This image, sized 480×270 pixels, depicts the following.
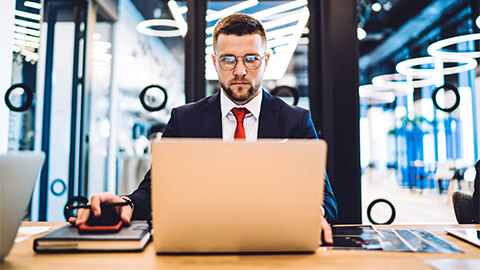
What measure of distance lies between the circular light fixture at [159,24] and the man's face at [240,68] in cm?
148

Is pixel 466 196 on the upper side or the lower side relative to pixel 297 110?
lower

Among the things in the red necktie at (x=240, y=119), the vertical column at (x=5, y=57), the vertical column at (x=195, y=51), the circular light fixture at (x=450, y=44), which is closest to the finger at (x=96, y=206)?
the red necktie at (x=240, y=119)

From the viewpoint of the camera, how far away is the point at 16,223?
0.89 m

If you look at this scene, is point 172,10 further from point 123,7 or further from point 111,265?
point 111,265

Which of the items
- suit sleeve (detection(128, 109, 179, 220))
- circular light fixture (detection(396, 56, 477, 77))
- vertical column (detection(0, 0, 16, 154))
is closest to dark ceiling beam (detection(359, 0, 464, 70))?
circular light fixture (detection(396, 56, 477, 77))

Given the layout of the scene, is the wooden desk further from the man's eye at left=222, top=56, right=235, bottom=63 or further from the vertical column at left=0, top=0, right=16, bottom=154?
the vertical column at left=0, top=0, right=16, bottom=154

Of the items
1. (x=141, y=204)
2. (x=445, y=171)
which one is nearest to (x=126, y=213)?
(x=141, y=204)

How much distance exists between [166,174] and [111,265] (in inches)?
9.8

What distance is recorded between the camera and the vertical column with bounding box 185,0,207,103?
2.93 metres

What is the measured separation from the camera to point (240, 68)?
1.74 m

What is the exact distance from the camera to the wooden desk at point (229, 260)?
0.86 m

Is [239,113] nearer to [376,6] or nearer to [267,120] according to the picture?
[267,120]

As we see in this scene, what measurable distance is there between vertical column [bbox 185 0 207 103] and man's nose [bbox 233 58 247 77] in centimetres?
122

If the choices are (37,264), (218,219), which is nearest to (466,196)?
(218,219)
